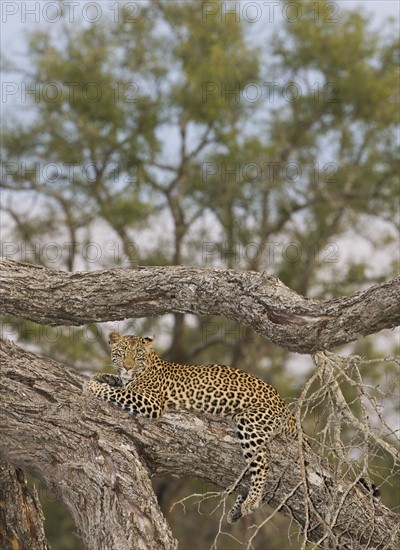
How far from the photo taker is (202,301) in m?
6.34

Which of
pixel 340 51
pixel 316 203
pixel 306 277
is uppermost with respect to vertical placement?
pixel 340 51

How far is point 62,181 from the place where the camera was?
17.9m

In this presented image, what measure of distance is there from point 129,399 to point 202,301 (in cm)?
102

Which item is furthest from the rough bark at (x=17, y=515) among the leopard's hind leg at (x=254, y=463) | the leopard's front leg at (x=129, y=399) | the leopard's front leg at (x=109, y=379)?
the leopard's hind leg at (x=254, y=463)

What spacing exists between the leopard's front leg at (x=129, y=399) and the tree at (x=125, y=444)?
8 cm

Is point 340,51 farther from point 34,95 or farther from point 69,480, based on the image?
point 69,480

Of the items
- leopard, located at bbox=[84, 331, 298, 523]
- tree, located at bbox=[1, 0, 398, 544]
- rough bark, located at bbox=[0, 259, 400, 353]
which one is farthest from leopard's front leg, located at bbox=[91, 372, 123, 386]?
tree, located at bbox=[1, 0, 398, 544]

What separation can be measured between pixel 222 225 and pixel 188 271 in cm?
1215

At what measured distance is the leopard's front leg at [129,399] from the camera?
22.2 ft

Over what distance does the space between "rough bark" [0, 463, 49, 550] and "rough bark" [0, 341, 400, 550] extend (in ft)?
2.57

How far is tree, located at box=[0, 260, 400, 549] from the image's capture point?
639 cm

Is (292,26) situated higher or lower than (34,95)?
higher

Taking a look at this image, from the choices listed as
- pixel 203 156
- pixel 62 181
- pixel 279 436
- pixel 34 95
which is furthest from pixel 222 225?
pixel 279 436

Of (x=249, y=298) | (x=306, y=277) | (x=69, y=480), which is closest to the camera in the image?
(x=249, y=298)
